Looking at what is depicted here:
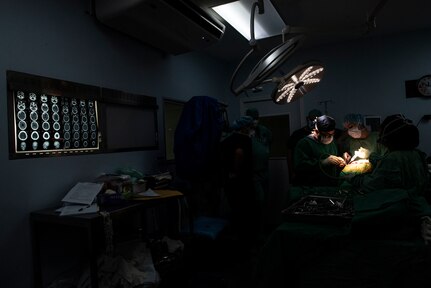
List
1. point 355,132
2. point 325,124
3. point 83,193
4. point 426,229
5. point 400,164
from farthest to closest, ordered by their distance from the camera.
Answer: point 355,132 → point 325,124 → point 83,193 → point 400,164 → point 426,229

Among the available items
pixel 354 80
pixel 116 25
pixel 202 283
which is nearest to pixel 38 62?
pixel 116 25

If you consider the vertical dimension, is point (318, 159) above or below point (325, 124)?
below

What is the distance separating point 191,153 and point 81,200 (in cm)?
104

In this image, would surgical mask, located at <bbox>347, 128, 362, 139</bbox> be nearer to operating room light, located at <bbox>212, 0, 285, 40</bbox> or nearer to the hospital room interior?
the hospital room interior

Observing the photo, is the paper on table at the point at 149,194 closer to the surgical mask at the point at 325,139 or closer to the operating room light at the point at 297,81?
the operating room light at the point at 297,81

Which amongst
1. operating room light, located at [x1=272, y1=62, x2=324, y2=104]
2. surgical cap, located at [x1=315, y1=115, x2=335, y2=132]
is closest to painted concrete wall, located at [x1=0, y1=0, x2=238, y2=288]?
operating room light, located at [x1=272, y1=62, x2=324, y2=104]

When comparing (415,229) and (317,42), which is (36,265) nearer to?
(415,229)

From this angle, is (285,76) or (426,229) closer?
(426,229)

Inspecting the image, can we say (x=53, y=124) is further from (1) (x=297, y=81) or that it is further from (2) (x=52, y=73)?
(1) (x=297, y=81)

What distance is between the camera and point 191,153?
258 centimetres

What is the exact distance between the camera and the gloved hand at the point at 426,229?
127 cm

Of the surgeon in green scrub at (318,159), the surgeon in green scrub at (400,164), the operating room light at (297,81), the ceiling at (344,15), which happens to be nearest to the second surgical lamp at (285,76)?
the operating room light at (297,81)

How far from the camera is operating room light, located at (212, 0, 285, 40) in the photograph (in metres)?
2.49

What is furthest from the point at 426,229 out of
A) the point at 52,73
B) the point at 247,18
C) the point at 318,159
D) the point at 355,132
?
Answer: the point at 52,73
